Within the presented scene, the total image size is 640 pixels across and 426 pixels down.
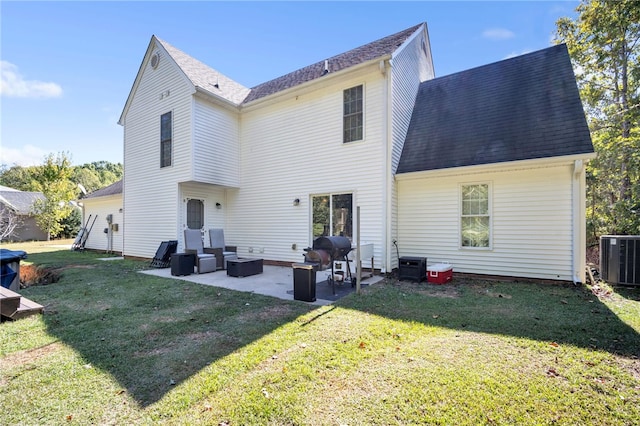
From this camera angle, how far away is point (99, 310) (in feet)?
15.7

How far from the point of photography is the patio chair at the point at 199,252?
845 centimetres

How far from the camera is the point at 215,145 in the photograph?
34.2ft

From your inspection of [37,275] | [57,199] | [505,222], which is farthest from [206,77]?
[57,199]

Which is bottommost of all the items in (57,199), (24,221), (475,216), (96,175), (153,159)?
(24,221)

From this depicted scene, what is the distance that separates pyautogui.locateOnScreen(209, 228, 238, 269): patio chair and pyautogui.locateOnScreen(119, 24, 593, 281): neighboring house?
117 cm

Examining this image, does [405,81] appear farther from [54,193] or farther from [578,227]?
[54,193]

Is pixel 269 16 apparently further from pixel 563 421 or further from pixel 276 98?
pixel 563 421

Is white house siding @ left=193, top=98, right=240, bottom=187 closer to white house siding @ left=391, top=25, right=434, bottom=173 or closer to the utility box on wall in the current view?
white house siding @ left=391, top=25, right=434, bottom=173

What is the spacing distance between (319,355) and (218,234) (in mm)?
7506

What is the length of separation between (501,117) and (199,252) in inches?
376

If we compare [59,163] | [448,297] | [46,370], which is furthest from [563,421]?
[59,163]

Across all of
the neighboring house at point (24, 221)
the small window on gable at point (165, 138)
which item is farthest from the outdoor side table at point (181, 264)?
the neighboring house at point (24, 221)

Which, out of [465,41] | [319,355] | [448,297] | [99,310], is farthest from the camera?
[465,41]

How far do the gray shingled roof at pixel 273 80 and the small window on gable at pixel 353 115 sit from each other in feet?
3.14
